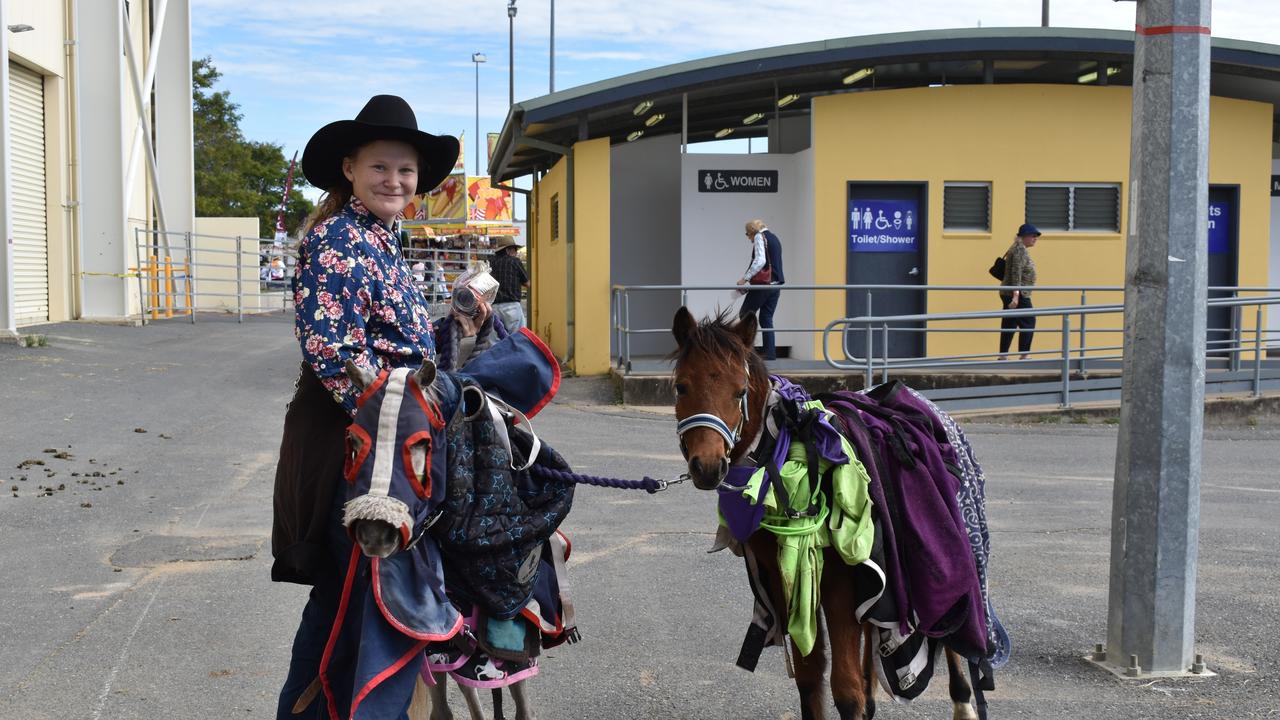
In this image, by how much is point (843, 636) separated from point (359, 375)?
5.83ft

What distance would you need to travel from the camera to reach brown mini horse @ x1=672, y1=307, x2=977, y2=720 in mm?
3730

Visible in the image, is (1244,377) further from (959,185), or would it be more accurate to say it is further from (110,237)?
(110,237)

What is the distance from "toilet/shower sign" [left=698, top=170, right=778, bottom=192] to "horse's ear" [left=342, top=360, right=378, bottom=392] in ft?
45.9

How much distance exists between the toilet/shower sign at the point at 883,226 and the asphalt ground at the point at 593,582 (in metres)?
4.82

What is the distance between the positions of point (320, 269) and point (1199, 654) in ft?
13.5

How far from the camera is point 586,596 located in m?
6.29

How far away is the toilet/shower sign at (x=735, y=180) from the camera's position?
16922mm

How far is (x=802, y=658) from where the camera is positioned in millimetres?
4020

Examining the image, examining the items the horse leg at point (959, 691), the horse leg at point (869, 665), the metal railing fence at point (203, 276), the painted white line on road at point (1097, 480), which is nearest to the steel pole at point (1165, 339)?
the horse leg at point (959, 691)

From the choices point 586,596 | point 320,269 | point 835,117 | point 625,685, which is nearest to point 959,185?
point 835,117

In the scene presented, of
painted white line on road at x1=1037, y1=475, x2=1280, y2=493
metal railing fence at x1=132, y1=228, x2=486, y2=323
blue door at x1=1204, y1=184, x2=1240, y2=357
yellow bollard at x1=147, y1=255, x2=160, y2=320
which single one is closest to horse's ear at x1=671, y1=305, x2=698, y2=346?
painted white line on road at x1=1037, y1=475, x2=1280, y2=493

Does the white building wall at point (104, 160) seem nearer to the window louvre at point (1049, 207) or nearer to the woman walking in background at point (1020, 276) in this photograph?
the woman walking in background at point (1020, 276)

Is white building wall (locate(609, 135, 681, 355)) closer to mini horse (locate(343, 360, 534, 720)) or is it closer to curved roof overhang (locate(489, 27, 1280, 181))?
curved roof overhang (locate(489, 27, 1280, 181))

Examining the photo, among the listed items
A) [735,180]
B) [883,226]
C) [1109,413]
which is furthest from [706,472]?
[735,180]
